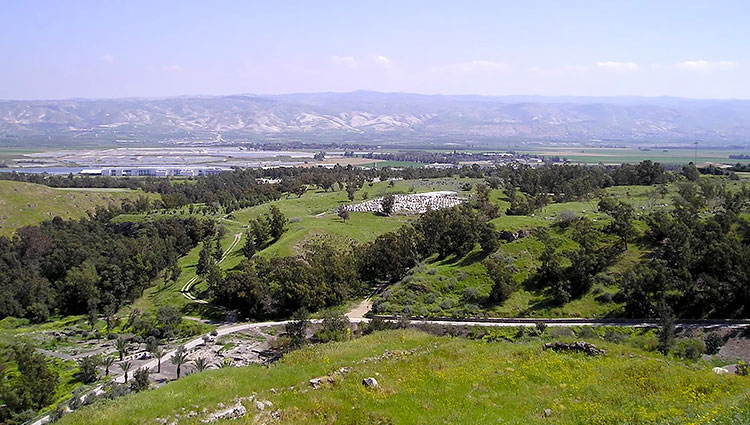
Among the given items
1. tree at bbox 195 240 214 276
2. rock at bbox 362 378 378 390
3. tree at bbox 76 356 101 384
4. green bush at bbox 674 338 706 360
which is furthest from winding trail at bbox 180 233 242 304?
green bush at bbox 674 338 706 360

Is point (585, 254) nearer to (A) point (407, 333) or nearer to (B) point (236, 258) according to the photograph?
(A) point (407, 333)

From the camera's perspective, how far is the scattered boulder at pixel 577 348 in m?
26.6

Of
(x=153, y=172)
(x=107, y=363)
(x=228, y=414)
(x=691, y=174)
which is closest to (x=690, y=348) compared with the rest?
(x=228, y=414)

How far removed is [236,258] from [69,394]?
37.7 m

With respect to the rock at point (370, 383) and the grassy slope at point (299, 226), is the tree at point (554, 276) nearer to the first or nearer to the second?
the grassy slope at point (299, 226)

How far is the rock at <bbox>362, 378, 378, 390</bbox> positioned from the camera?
20.9 meters

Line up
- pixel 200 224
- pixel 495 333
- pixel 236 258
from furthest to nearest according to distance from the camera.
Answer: pixel 200 224
pixel 236 258
pixel 495 333

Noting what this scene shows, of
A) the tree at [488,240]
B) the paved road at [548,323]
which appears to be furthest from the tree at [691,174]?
the paved road at [548,323]

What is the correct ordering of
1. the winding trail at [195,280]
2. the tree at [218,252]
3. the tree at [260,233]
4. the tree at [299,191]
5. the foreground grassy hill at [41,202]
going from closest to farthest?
1. the winding trail at [195,280]
2. the tree at [218,252]
3. the tree at [260,233]
4. the foreground grassy hill at [41,202]
5. the tree at [299,191]

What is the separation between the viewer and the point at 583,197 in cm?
9525

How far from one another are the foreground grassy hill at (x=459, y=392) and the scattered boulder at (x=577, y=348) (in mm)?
756

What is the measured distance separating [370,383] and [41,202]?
127911 millimetres

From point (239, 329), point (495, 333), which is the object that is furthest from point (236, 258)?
point (495, 333)

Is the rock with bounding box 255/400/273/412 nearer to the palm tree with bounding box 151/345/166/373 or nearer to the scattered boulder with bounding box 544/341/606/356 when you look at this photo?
the scattered boulder with bounding box 544/341/606/356
